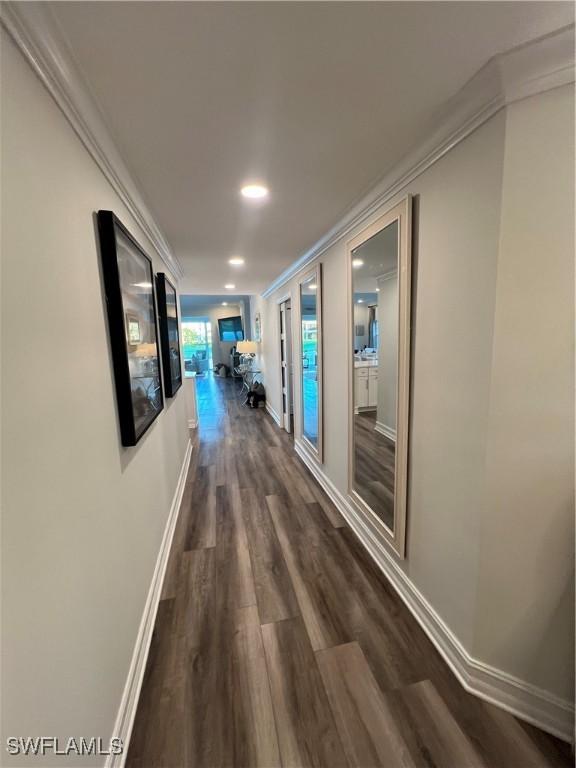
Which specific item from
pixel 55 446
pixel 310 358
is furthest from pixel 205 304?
pixel 55 446

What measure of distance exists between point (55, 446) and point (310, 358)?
119 inches

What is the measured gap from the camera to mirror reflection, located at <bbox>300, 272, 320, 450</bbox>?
3378 mm

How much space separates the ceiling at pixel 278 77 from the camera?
0.83m

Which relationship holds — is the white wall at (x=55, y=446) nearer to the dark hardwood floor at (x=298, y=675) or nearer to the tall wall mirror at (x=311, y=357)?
the dark hardwood floor at (x=298, y=675)

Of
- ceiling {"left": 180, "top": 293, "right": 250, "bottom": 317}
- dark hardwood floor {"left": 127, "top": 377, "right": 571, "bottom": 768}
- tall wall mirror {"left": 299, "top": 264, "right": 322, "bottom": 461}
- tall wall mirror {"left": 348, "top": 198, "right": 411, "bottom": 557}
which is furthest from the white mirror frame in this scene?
ceiling {"left": 180, "top": 293, "right": 250, "bottom": 317}

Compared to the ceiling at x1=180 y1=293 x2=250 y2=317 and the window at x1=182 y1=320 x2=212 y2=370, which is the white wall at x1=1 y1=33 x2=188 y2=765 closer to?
the ceiling at x1=180 y1=293 x2=250 y2=317

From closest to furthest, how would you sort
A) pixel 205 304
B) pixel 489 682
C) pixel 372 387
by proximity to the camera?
pixel 489 682, pixel 372 387, pixel 205 304

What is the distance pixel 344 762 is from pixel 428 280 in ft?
6.60

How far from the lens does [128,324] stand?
1.52 meters

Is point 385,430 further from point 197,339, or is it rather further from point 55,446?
point 197,339

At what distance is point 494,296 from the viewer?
117 centimetres

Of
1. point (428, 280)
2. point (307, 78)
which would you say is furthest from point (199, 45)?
point (428, 280)

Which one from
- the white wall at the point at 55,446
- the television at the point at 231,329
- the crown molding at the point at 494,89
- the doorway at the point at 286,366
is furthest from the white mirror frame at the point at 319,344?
the television at the point at 231,329

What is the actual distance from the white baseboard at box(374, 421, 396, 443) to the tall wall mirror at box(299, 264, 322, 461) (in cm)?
105
